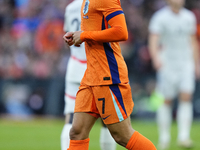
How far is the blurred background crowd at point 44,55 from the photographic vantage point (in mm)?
11172

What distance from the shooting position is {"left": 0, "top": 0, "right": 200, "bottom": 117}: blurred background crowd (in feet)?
36.7

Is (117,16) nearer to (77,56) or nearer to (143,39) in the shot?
(77,56)

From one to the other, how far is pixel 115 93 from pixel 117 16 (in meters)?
0.67

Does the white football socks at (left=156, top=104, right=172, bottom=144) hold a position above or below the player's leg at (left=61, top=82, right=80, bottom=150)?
below

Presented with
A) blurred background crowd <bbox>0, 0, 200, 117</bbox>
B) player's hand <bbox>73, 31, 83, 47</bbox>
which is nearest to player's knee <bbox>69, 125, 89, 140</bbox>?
player's hand <bbox>73, 31, 83, 47</bbox>

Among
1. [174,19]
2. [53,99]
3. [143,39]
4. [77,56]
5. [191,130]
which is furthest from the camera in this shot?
[143,39]

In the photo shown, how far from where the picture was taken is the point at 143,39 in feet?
43.0

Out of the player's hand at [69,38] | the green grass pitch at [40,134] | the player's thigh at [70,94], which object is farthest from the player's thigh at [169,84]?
the player's hand at [69,38]

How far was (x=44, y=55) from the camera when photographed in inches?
476

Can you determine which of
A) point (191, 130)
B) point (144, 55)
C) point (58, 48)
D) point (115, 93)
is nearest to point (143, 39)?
point (144, 55)

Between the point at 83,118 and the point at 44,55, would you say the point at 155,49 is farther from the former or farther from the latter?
the point at 44,55

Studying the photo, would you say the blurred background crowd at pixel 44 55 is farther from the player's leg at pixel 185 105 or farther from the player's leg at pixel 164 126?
the player's leg at pixel 185 105

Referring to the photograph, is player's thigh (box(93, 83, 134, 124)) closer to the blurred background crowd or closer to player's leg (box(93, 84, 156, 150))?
player's leg (box(93, 84, 156, 150))

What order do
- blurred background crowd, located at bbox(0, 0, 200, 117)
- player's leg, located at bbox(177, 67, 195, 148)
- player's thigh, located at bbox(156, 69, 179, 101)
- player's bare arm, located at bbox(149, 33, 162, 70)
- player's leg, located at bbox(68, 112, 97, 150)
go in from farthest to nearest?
blurred background crowd, located at bbox(0, 0, 200, 117)
player's thigh, located at bbox(156, 69, 179, 101)
player's bare arm, located at bbox(149, 33, 162, 70)
player's leg, located at bbox(177, 67, 195, 148)
player's leg, located at bbox(68, 112, 97, 150)
